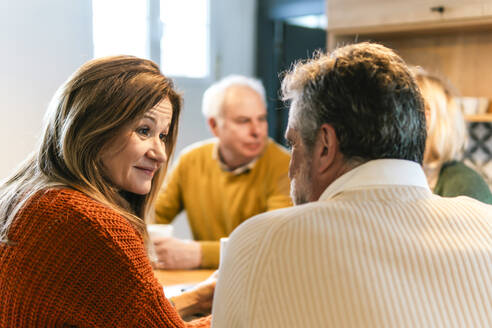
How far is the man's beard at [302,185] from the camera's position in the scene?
3.30 ft

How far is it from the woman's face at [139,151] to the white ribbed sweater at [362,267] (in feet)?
1.71

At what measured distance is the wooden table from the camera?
179cm

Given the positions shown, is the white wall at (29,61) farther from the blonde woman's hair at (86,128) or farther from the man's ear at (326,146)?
the man's ear at (326,146)

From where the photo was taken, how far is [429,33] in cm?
278

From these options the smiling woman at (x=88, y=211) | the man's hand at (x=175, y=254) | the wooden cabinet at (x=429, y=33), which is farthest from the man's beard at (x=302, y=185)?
the wooden cabinet at (x=429, y=33)

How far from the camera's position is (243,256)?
0.83 m

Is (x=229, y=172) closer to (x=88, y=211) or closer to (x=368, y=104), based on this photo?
(x=88, y=211)

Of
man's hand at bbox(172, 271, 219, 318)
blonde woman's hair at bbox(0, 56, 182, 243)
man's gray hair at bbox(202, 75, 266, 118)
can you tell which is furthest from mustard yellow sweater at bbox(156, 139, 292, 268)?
blonde woman's hair at bbox(0, 56, 182, 243)

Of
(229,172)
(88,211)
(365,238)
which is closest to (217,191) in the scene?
(229,172)

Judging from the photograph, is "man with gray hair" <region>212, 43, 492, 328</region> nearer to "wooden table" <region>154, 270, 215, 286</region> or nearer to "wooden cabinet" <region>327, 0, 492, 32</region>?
"wooden table" <region>154, 270, 215, 286</region>

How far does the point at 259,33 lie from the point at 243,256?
335cm

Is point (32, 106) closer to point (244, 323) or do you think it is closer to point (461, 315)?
point (244, 323)

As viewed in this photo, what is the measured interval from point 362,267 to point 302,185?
0.93 ft

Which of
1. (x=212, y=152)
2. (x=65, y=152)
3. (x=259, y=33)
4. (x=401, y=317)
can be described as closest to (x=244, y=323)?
(x=401, y=317)
